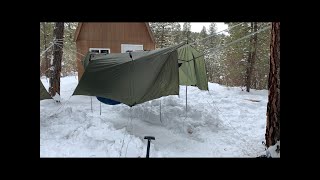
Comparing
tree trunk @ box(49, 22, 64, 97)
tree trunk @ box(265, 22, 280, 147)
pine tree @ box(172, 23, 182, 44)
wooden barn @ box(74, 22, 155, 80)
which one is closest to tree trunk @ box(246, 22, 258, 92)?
wooden barn @ box(74, 22, 155, 80)

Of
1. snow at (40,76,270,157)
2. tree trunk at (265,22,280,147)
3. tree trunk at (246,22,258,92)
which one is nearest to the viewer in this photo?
tree trunk at (265,22,280,147)

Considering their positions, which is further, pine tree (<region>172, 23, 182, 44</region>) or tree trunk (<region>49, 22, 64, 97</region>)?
pine tree (<region>172, 23, 182, 44</region>)

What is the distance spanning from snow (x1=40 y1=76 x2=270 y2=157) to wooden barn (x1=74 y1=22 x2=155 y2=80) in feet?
19.5

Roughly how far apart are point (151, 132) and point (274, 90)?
3.26 meters

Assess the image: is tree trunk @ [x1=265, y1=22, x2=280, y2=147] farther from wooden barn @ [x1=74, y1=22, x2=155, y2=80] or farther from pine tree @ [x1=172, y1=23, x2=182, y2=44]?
pine tree @ [x1=172, y1=23, x2=182, y2=44]

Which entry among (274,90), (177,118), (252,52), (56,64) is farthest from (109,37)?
(274,90)

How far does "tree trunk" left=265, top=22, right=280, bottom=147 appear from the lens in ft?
13.8

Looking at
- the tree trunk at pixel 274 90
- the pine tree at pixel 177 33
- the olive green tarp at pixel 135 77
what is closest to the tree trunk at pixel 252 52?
the olive green tarp at pixel 135 77

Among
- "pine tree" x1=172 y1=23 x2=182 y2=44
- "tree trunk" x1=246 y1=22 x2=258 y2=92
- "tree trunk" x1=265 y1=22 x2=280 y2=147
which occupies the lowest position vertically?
"tree trunk" x1=265 y1=22 x2=280 y2=147

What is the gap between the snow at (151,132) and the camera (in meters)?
5.08

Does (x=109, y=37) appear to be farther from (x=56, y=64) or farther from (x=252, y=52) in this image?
(x=252, y=52)

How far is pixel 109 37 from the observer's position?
48.3 ft
